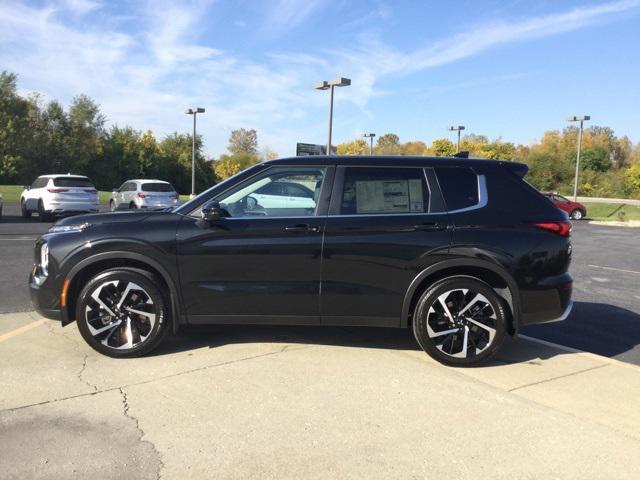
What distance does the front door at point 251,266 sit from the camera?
181 inches

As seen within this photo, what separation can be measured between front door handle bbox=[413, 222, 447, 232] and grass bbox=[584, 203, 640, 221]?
3402 cm

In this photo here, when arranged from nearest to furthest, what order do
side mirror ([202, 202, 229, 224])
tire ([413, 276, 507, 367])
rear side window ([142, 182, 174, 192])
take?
side mirror ([202, 202, 229, 224]), tire ([413, 276, 507, 367]), rear side window ([142, 182, 174, 192])

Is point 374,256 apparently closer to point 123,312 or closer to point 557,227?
point 557,227

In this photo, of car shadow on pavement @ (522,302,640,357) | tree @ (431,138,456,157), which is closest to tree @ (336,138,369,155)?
tree @ (431,138,456,157)

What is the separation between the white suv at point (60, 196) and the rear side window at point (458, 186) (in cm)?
1625

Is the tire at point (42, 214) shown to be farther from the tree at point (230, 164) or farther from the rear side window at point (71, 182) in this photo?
the tree at point (230, 164)

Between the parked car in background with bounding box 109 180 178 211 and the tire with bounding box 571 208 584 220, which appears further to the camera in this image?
the tire with bounding box 571 208 584 220

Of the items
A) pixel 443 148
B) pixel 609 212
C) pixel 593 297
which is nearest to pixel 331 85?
pixel 593 297

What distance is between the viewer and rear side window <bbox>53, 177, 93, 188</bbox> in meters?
18.3

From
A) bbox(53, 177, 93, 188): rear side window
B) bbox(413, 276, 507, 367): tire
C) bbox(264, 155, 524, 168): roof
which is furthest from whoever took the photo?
bbox(53, 177, 93, 188): rear side window

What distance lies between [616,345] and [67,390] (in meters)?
5.18

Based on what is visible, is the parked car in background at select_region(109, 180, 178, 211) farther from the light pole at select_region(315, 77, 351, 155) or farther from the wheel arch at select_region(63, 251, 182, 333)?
the wheel arch at select_region(63, 251, 182, 333)

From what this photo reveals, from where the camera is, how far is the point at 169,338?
17.5 feet

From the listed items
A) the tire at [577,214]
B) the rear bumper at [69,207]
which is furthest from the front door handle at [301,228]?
the tire at [577,214]
